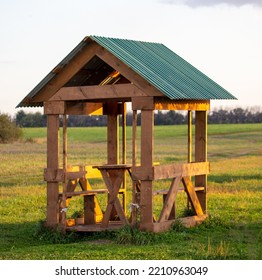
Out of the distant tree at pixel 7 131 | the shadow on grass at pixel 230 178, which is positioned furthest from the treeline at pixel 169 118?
the shadow on grass at pixel 230 178

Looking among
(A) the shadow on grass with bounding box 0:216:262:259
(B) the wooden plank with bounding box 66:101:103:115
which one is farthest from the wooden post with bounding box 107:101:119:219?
(A) the shadow on grass with bounding box 0:216:262:259

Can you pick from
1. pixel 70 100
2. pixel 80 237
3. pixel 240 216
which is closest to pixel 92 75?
pixel 70 100

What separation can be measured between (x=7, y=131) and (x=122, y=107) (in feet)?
171

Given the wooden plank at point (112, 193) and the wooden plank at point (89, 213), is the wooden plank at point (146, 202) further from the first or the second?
the wooden plank at point (89, 213)

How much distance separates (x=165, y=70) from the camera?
1705 centimetres

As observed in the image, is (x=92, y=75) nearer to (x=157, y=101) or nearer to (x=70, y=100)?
(x=70, y=100)

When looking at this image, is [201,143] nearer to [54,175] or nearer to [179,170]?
[179,170]

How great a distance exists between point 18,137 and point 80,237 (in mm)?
56241

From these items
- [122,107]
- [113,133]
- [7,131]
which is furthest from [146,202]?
[7,131]

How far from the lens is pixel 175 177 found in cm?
1673

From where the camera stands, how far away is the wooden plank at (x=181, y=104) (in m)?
16.0

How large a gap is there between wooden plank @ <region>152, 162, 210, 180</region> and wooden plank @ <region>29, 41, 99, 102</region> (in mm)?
2598

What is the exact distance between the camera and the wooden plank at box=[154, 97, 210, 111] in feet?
52.4

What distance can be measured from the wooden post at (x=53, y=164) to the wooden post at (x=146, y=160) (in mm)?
2061
